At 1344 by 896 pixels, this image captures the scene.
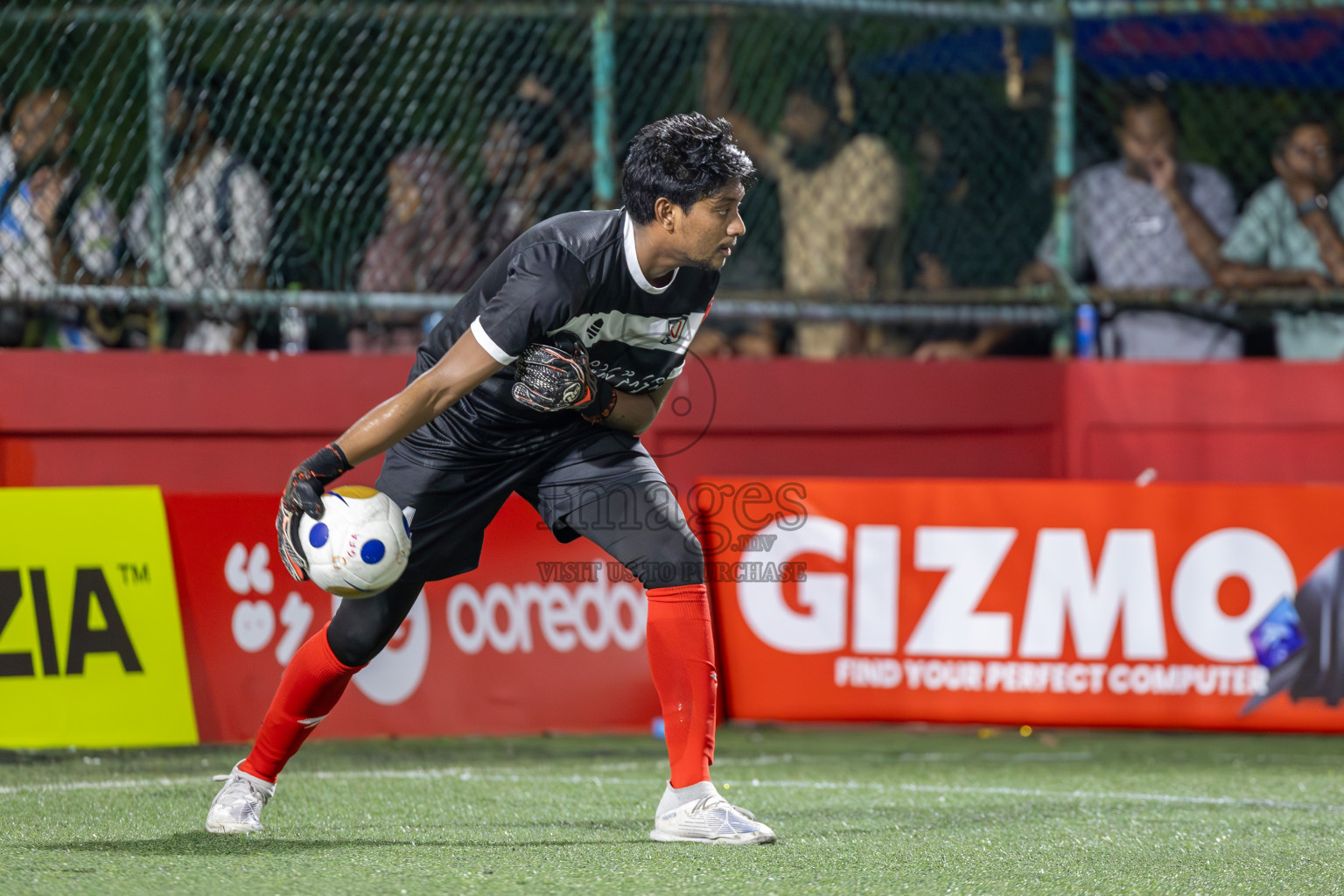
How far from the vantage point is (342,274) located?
7.63 meters

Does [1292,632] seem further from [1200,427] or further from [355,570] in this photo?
[355,570]

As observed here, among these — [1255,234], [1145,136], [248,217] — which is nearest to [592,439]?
[248,217]

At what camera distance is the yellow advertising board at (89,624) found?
248 inches

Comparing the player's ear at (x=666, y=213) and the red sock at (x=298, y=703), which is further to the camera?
the red sock at (x=298, y=703)

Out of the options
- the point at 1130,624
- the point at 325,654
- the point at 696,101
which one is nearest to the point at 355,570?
the point at 325,654

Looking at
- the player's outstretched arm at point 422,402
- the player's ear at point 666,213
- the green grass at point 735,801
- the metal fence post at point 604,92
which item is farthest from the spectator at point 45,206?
the player's ear at point 666,213

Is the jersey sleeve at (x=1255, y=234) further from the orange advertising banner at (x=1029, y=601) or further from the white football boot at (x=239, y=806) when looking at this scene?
the white football boot at (x=239, y=806)

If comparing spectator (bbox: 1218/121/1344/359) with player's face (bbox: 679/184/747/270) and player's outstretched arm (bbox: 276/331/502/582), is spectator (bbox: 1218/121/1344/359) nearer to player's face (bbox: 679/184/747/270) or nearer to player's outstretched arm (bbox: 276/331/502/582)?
player's face (bbox: 679/184/747/270)

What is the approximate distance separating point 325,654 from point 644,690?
114 inches

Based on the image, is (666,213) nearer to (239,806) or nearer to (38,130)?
(239,806)

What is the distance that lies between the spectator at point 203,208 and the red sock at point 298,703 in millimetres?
3197

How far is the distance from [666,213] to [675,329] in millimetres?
394

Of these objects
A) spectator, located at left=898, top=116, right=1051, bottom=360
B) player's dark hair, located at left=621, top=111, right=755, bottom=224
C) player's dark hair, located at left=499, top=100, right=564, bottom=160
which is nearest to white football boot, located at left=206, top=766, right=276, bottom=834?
player's dark hair, located at left=621, top=111, right=755, bottom=224

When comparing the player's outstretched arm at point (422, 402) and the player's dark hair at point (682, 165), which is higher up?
the player's dark hair at point (682, 165)
